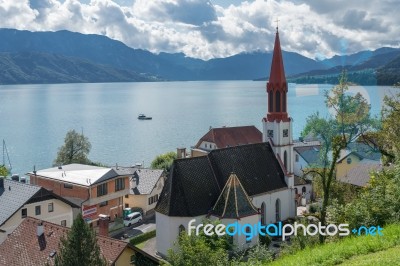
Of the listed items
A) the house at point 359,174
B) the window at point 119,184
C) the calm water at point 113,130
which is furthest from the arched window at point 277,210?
the calm water at point 113,130

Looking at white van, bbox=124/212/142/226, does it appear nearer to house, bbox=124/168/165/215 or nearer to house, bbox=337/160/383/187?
house, bbox=124/168/165/215

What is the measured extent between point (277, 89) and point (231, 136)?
78.0 feet

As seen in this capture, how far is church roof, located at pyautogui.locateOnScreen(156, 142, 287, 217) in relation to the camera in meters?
A: 36.4

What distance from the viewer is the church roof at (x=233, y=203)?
118 ft

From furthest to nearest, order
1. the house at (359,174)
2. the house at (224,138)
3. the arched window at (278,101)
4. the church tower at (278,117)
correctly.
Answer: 1. the house at (224,138)
2. the house at (359,174)
3. the arched window at (278,101)
4. the church tower at (278,117)

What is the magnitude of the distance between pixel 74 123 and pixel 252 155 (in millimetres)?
119984

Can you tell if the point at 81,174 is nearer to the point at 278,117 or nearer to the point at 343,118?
the point at 278,117

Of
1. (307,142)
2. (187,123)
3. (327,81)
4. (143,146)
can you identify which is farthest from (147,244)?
(187,123)

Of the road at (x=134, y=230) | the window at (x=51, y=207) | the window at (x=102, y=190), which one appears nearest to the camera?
the window at (x=51, y=207)

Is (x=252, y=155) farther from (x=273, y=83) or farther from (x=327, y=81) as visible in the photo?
(x=327, y=81)

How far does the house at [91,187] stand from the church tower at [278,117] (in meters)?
15.7

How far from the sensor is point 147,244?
3975cm

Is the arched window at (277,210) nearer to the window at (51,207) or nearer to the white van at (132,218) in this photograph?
the white van at (132,218)

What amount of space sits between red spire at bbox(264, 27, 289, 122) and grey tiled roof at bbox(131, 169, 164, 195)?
14707 millimetres
